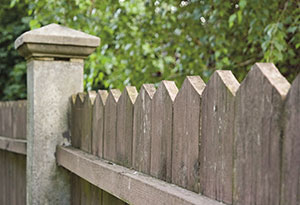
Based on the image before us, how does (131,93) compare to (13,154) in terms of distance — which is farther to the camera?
(13,154)

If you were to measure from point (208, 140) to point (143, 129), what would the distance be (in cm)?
39

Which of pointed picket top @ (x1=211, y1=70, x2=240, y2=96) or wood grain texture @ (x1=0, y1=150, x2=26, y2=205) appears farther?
wood grain texture @ (x1=0, y1=150, x2=26, y2=205)

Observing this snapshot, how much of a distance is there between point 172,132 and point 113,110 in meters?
0.48

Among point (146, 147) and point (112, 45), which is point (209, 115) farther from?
point (112, 45)

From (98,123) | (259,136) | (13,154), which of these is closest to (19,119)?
(13,154)

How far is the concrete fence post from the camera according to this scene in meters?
2.18

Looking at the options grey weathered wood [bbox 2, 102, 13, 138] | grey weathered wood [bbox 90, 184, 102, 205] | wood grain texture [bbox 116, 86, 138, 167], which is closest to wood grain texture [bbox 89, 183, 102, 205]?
grey weathered wood [bbox 90, 184, 102, 205]

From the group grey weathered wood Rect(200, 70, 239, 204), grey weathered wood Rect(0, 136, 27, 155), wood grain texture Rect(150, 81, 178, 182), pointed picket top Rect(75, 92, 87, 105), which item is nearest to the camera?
grey weathered wood Rect(200, 70, 239, 204)

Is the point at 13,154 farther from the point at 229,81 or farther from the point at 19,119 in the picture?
the point at 229,81

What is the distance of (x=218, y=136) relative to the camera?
3.29 feet

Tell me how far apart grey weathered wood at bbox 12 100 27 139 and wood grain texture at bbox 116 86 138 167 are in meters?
1.45

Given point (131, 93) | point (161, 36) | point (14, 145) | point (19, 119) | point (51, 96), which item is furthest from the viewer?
point (161, 36)

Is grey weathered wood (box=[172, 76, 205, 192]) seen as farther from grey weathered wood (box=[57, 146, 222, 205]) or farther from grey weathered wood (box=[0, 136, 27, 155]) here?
grey weathered wood (box=[0, 136, 27, 155])

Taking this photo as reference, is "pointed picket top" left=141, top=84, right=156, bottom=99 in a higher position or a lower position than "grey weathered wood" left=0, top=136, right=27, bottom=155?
higher
